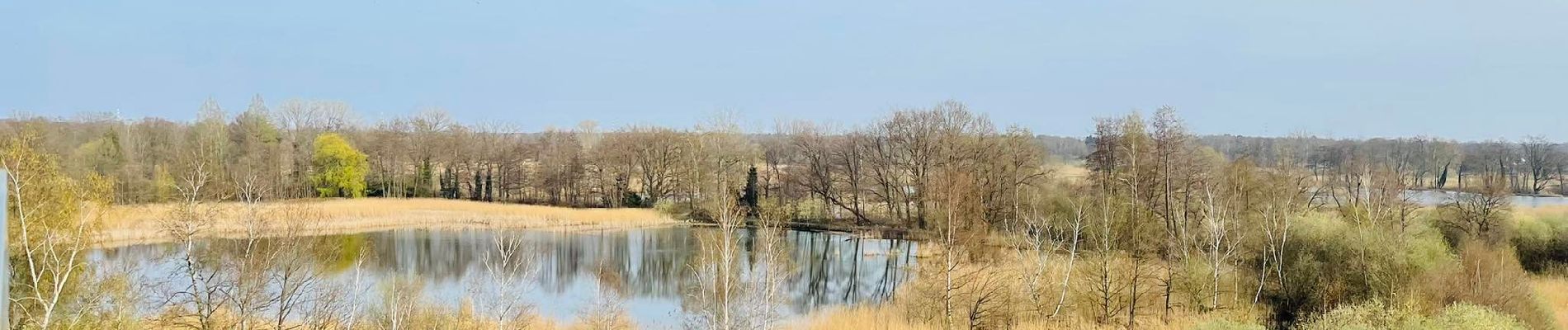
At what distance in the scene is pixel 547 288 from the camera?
82.3ft

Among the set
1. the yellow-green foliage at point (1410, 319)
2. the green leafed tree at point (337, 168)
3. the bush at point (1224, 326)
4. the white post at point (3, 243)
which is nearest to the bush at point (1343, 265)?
the yellow-green foliage at point (1410, 319)

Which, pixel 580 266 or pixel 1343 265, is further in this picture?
pixel 580 266

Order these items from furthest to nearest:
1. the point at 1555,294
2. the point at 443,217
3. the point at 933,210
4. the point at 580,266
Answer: the point at 443,217
the point at 580,266
the point at 1555,294
the point at 933,210

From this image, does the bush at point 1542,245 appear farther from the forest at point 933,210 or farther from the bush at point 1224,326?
the bush at point 1224,326

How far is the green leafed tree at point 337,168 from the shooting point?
5222 cm

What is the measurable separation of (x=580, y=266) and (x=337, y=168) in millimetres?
29162

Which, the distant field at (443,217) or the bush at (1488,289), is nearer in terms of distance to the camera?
the bush at (1488,289)

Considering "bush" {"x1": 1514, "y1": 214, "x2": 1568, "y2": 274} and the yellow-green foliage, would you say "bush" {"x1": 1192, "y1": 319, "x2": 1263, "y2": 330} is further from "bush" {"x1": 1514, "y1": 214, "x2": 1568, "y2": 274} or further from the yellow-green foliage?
"bush" {"x1": 1514, "y1": 214, "x2": 1568, "y2": 274}

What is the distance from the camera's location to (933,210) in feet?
64.6

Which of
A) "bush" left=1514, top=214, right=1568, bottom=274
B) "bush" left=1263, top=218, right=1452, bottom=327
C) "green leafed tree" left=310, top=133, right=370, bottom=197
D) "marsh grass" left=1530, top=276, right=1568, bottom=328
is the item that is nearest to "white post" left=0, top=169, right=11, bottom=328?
"bush" left=1263, top=218, right=1452, bottom=327

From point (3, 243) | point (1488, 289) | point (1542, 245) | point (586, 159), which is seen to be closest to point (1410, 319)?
point (1488, 289)

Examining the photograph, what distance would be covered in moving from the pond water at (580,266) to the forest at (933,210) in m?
1.81

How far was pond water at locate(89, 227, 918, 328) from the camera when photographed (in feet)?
70.6

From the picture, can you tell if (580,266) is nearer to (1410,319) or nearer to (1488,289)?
(1410,319)
